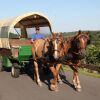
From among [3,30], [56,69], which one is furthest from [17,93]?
[3,30]

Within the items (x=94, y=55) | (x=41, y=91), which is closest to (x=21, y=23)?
(x=94, y=55)

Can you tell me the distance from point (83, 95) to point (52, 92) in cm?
117

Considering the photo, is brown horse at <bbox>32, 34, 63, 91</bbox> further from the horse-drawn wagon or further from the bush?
the bush

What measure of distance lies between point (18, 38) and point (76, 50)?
5.93 meters

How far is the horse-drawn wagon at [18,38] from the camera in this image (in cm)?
1508

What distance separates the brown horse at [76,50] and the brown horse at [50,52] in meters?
0.32

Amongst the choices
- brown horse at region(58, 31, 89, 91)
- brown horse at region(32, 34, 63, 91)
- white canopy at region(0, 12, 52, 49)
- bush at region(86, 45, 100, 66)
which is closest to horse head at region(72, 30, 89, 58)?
brown horse at region(58, 31, 89, 91)

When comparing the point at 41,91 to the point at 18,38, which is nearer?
the point at 41,91

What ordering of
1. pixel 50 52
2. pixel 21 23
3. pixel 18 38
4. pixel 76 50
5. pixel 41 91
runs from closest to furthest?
1. pixel 76 50
2. pixel 41 91
3. pixel 50 52
4. pixel 18 38
5. pixel 21 23

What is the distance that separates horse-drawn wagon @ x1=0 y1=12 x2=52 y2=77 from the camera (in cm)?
1508

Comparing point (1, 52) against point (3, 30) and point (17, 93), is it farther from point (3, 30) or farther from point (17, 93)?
point (17, 93)

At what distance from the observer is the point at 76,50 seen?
11633 mm

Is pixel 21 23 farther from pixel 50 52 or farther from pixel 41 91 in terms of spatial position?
pixel 41 91

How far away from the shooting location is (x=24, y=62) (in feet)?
50.1
